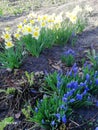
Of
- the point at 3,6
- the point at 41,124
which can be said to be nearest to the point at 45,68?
the point at 41,124

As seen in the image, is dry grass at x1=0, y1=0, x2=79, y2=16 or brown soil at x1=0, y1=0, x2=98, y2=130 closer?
brown soil at x1=0, y1=0, x2=98, y2=130

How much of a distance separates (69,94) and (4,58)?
56.8 inches

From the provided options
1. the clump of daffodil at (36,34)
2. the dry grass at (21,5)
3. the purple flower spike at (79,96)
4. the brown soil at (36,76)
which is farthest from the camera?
the dry grass at (21,5)

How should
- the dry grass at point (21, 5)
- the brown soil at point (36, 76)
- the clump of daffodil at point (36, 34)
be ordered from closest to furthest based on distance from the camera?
the brown soil at point (36, 76) → the clump of daffodil at point (36, 34) → the dry grass at point (21, 5)

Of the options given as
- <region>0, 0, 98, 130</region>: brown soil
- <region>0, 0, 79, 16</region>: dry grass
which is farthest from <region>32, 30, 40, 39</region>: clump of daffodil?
<region>0, 0, 79, 16</region>: dry grass

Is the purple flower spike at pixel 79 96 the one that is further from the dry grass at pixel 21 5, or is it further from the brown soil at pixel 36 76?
the dry grass at pixel 21 5

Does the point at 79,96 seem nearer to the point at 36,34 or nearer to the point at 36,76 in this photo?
the point at 36,76

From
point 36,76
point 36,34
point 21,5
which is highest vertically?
point 36,34

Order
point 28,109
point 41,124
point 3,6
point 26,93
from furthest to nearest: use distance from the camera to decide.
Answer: point 3,6 → point 26,93 → point 28,109 → point 41,124

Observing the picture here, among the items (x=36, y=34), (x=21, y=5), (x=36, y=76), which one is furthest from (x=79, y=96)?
(x=21, y=5)

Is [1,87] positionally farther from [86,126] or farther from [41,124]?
[86,126]

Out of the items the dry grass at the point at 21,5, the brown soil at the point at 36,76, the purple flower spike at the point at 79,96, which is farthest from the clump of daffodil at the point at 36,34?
the dry grass at the point at 21,5

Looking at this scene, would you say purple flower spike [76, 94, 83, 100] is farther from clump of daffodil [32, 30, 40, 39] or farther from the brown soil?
clump of daffodil [32, 30, 40, 39]

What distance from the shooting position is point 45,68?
169 inches
